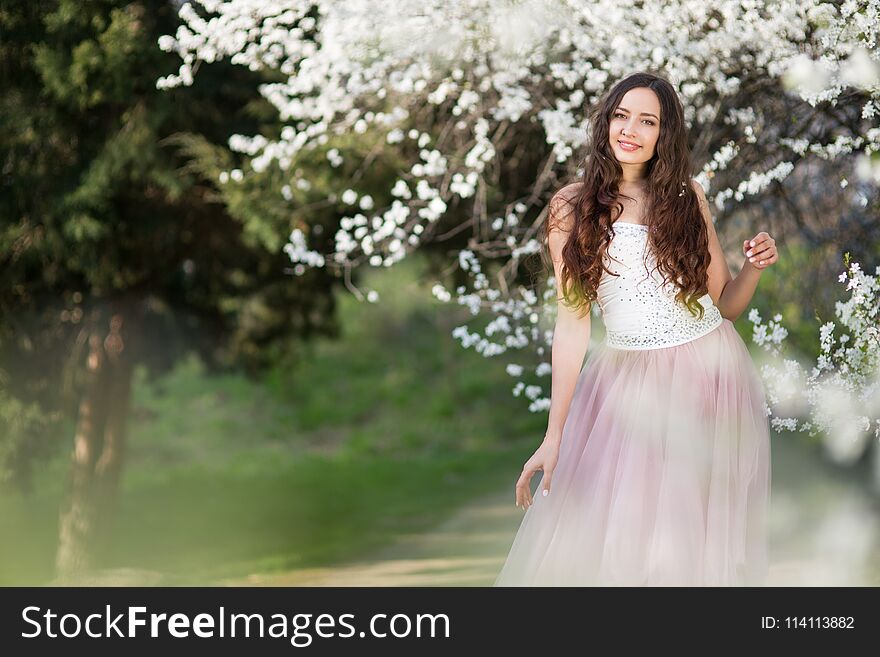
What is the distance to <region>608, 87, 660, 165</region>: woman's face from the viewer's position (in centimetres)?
344

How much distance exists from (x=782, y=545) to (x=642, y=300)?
4.69m

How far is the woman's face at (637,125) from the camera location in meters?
3.44

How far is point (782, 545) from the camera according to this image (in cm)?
766

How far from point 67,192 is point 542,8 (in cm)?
359

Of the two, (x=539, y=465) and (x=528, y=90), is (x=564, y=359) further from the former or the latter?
(x=528, y=90)

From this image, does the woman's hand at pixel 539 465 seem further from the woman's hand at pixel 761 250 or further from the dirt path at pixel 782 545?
the dirt path at pixel 782 545

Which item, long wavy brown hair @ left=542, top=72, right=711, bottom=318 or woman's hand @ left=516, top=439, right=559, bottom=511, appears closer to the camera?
woman's hand @ left=516, top=439, right=559, bottom=511

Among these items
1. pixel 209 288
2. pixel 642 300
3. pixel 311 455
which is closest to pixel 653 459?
pixel 642 300

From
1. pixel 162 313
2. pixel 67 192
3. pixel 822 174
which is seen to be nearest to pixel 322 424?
pixel 162 313

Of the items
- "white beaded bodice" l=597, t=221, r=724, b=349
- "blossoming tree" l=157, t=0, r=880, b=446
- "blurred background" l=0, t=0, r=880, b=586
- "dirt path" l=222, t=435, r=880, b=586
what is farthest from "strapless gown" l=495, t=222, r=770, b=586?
"dirt path" l=222, t=435, r=880, b=586

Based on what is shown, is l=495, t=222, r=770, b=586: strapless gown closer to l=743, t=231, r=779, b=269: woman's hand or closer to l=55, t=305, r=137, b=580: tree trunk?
l=743, t=231, r=779, b=269: woman's hand

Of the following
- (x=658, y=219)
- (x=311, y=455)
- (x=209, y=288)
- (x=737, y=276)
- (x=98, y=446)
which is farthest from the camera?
(x=311, y=455)

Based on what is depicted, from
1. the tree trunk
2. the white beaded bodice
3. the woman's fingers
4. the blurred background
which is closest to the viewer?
the woman's fingers

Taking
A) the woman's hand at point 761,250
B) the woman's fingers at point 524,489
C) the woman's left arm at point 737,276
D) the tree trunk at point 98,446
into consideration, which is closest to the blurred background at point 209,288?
the tree trunk at point 98,446
